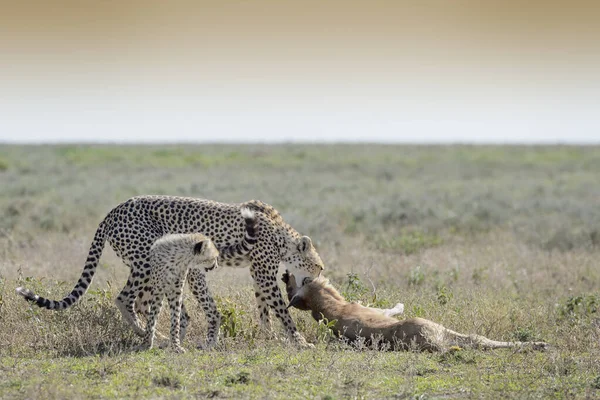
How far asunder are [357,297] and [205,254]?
184cm

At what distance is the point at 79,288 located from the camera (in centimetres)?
656

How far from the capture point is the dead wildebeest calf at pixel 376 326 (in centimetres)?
625

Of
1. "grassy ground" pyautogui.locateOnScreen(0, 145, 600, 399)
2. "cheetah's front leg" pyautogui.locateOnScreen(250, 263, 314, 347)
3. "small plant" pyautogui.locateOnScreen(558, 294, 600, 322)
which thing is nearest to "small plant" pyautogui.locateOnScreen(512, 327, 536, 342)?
"grassy ground" pyautogui.locateOnScreen(0, 145, 600, 399)

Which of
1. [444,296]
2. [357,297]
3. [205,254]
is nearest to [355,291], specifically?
[357,297]

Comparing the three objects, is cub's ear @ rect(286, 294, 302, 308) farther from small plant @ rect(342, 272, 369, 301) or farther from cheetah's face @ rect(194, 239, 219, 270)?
cheetah's face @ rect(194, 239, 219, 270)

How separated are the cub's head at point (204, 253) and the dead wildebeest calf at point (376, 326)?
87 cm

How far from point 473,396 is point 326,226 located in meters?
9.40

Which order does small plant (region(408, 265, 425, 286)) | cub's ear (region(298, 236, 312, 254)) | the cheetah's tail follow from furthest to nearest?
small plant (region(408, 265, 425, 286)), cub's ear (region(298, 236, 312, 254)), the cheetah's tail

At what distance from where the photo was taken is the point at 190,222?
283 inches

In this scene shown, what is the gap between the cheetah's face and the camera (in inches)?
254

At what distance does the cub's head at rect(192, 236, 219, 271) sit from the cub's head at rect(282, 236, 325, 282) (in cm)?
101

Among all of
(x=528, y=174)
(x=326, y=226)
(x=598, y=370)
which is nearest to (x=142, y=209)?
(x=598, y=370)

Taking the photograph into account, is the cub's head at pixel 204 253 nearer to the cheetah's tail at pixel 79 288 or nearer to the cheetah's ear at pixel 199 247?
the cheetah's ear at pixel 199 247

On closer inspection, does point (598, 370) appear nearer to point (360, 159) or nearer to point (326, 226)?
point (326, 226)
